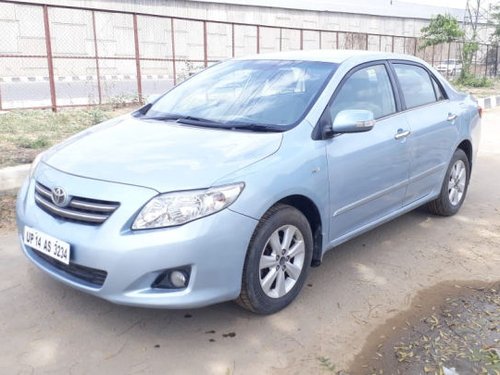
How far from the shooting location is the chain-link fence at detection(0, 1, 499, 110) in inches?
538

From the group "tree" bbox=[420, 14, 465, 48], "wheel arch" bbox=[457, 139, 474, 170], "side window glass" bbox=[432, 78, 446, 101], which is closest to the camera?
"side window glass" bbox=[432, 78, 446, 101]

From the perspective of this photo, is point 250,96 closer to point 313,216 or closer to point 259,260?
point 313,216

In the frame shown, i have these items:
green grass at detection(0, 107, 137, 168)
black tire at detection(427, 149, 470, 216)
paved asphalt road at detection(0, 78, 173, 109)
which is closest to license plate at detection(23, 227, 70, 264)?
green grass at detection(0, 107, 137, 168)

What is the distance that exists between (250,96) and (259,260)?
4.15 ft

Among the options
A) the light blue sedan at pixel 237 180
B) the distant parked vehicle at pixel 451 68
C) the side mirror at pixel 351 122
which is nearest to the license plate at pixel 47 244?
the light blue sedan at pixel 237 180

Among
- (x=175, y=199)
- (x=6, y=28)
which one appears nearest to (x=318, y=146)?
(x=175, y=199)

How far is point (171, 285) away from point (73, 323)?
0.72 metres

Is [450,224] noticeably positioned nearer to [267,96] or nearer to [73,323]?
[267,96]

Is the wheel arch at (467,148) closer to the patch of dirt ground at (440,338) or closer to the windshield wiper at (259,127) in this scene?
the patch of dirt ground at (440,338)

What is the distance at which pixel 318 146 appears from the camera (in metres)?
3.29

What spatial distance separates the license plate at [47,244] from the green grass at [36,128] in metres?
2.82

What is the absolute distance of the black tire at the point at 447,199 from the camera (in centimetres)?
479

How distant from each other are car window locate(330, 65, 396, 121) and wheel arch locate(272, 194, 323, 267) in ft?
2.01

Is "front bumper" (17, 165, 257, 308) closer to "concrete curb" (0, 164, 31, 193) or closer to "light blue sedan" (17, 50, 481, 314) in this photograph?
"light blue sedan" (17, 50, 481, 314)
